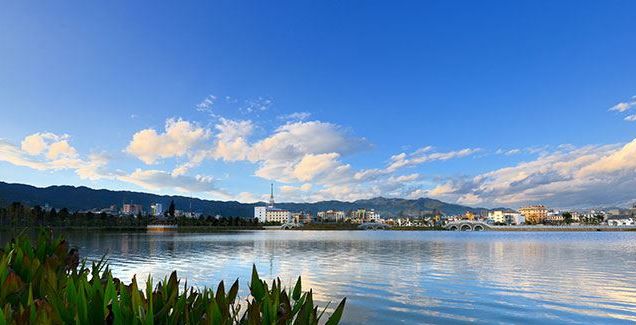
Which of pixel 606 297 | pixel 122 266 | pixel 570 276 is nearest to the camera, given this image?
pixel 606 297

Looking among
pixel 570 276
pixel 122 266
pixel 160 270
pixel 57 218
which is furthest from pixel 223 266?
pixel 57 218

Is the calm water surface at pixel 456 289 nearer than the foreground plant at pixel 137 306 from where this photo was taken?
No

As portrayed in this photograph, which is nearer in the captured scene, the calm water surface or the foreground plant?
the foreground plant

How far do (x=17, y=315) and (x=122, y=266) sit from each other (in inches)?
1462

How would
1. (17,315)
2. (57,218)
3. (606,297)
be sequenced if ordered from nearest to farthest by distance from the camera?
(17,315), (606,297), (57,218)

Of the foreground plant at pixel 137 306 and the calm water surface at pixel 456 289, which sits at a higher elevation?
the foreground plant at pixel 137 306

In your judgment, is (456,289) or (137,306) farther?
(456,289)

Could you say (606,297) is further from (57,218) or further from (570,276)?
(57,218)

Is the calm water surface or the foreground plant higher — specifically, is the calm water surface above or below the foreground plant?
below

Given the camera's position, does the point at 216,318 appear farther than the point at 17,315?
No

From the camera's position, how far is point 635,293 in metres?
24.3

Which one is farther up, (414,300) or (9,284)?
(9,284)

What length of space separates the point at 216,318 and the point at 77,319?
0.94 metres

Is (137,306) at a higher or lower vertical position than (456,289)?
higher
